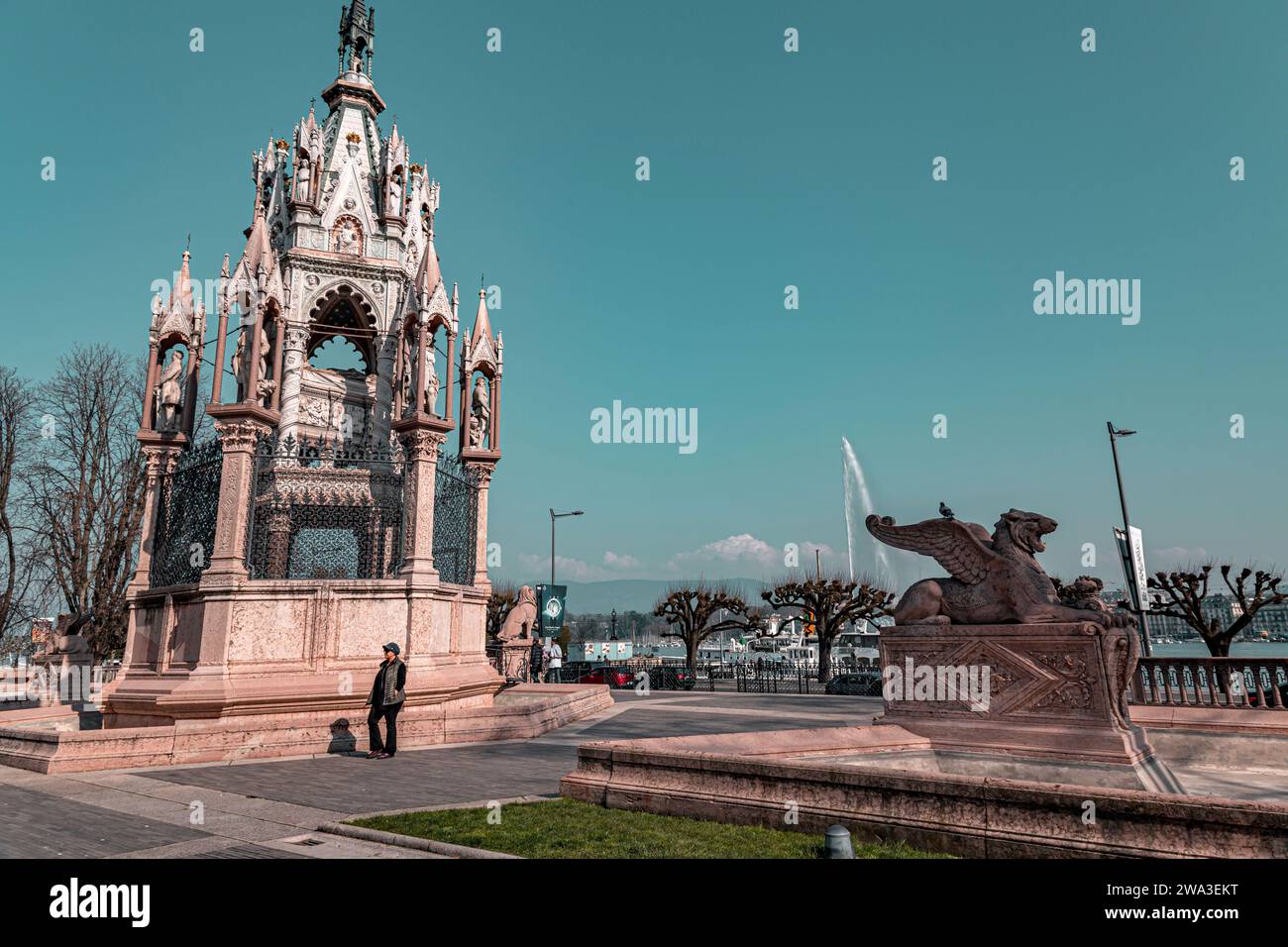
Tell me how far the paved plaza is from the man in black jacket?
0.27m

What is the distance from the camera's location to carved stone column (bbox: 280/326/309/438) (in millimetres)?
18859

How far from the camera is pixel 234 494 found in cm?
1459

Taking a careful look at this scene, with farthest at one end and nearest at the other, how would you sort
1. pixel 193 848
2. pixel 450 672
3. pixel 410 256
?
pixel 410 256 < pixel 450 672 < pixel 193 848

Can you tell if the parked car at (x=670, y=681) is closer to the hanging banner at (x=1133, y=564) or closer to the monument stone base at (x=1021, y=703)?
the hanging banner at (x=1133, y=564)

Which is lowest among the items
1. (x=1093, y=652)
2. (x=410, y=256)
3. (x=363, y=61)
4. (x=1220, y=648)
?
(x=1220, y=648)

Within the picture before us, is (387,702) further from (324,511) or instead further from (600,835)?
(600,835)

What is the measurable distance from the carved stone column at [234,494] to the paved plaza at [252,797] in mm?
3855

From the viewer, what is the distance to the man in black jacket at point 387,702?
12.3 m

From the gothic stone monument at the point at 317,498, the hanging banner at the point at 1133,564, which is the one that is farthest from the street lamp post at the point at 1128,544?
the gothic stone monument at the point at 317,498

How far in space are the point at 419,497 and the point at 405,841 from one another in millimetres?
10417

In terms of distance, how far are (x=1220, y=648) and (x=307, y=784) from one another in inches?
1172
